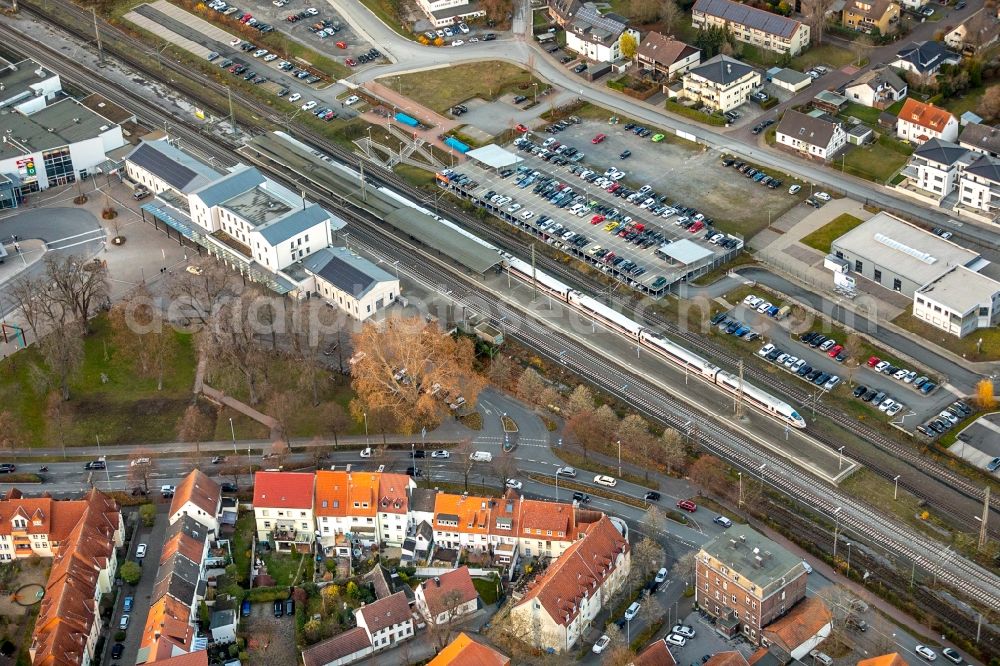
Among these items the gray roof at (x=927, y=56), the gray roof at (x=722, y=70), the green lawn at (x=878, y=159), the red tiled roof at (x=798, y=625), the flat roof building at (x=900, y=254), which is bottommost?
the red tiled roof at (x=798, y=625)

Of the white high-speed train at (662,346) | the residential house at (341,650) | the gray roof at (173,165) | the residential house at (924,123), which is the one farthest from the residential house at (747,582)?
the gray roof at (173,165)

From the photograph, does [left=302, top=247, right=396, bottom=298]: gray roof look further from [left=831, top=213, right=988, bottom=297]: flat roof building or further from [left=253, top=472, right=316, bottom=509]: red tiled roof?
[left=831, top=213, right=988, bottom=297]: flat roof building

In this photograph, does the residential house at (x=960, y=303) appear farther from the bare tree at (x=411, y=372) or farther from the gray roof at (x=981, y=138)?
the bare tree at (x=411, y=372)

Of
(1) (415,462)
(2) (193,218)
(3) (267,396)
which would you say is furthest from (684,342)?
(2) (193,218)

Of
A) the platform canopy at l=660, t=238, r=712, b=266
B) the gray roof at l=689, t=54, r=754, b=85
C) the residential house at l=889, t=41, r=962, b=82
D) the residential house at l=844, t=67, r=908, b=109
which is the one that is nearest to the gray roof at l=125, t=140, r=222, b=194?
the platform canopy at l=660, t=238, r=712, b=266

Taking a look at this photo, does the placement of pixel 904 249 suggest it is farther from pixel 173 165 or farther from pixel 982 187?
pixel 173 165
